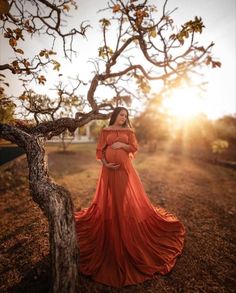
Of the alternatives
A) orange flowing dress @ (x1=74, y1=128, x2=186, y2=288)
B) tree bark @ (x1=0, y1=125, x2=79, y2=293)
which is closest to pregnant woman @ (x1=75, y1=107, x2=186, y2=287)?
orange flowing dress @ (x1=74, y1=128, x2=186, y2=288)

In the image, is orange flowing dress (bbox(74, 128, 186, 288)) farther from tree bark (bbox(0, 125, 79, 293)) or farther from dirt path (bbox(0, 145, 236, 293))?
tree bark (bbox(0, 125, 79, 293))

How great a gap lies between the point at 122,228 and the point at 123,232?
7 centimetres

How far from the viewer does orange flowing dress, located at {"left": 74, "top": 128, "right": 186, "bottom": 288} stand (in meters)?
3.36

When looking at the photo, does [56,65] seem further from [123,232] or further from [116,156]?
[123,232]

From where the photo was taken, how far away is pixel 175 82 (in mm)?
4996

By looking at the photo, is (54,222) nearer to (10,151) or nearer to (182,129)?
(10,151)

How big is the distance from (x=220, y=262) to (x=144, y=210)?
5.26ft

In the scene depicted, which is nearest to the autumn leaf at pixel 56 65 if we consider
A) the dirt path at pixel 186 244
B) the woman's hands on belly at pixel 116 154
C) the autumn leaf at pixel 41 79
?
the autumn leaf at pixel 41 79

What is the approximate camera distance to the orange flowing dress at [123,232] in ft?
11.0

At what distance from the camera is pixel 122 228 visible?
3.79 metres

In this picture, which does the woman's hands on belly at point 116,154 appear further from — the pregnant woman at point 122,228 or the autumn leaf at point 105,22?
the autumn leaf at point 105,22

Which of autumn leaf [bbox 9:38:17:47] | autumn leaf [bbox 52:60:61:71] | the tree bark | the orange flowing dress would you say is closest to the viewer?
the tree bark

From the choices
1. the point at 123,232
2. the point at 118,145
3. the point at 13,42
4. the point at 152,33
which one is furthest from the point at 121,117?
the point at 13,42

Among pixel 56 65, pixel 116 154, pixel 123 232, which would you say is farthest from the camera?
pixel 56 65
